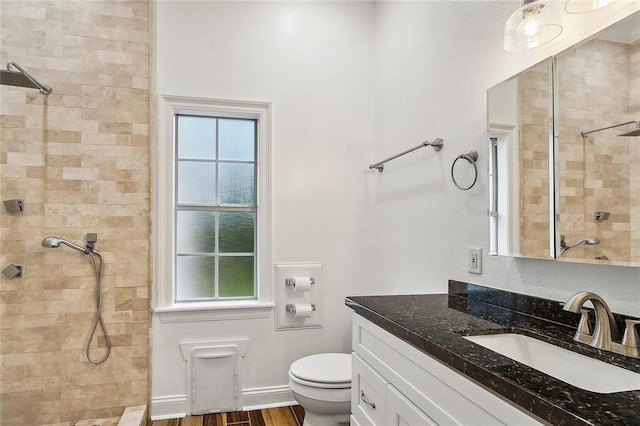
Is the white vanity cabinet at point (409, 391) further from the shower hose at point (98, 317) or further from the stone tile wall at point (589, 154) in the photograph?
the shower hose at point (98, 317)

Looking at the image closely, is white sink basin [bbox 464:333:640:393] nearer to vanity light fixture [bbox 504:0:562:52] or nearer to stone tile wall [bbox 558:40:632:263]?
stone tile wall [bbox 558:40:632:263]

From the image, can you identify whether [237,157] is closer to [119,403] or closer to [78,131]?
[78,131]

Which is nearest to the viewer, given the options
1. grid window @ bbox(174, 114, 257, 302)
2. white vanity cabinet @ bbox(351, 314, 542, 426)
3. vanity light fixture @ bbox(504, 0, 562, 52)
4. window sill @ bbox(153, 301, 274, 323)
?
white vanity cabinet @ bbox(351, 314, 542, 426)

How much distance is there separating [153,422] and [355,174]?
6.90ft

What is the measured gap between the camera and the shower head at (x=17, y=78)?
2.12m

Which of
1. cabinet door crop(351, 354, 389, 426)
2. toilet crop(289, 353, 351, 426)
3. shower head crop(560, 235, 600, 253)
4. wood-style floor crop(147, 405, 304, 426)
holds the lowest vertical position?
wood-style floor crop(147, 405, 304, 426)

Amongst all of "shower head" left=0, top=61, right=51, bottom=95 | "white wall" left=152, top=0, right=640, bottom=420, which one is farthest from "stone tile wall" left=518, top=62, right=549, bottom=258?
"shower head" left=0, top=61, right=51, bottom=95

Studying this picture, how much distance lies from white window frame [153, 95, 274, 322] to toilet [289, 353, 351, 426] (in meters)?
0.65

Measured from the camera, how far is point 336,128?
2.88 m

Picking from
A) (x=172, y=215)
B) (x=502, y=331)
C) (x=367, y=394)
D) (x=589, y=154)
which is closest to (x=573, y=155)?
(x=589, y=154)

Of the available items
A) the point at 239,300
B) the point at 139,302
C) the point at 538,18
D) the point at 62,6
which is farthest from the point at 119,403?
the point at 538,18

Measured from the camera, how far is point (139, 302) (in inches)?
98.6

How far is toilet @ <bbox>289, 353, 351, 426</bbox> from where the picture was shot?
2.02 m

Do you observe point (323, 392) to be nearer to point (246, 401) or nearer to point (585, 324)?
point (246, 401)
